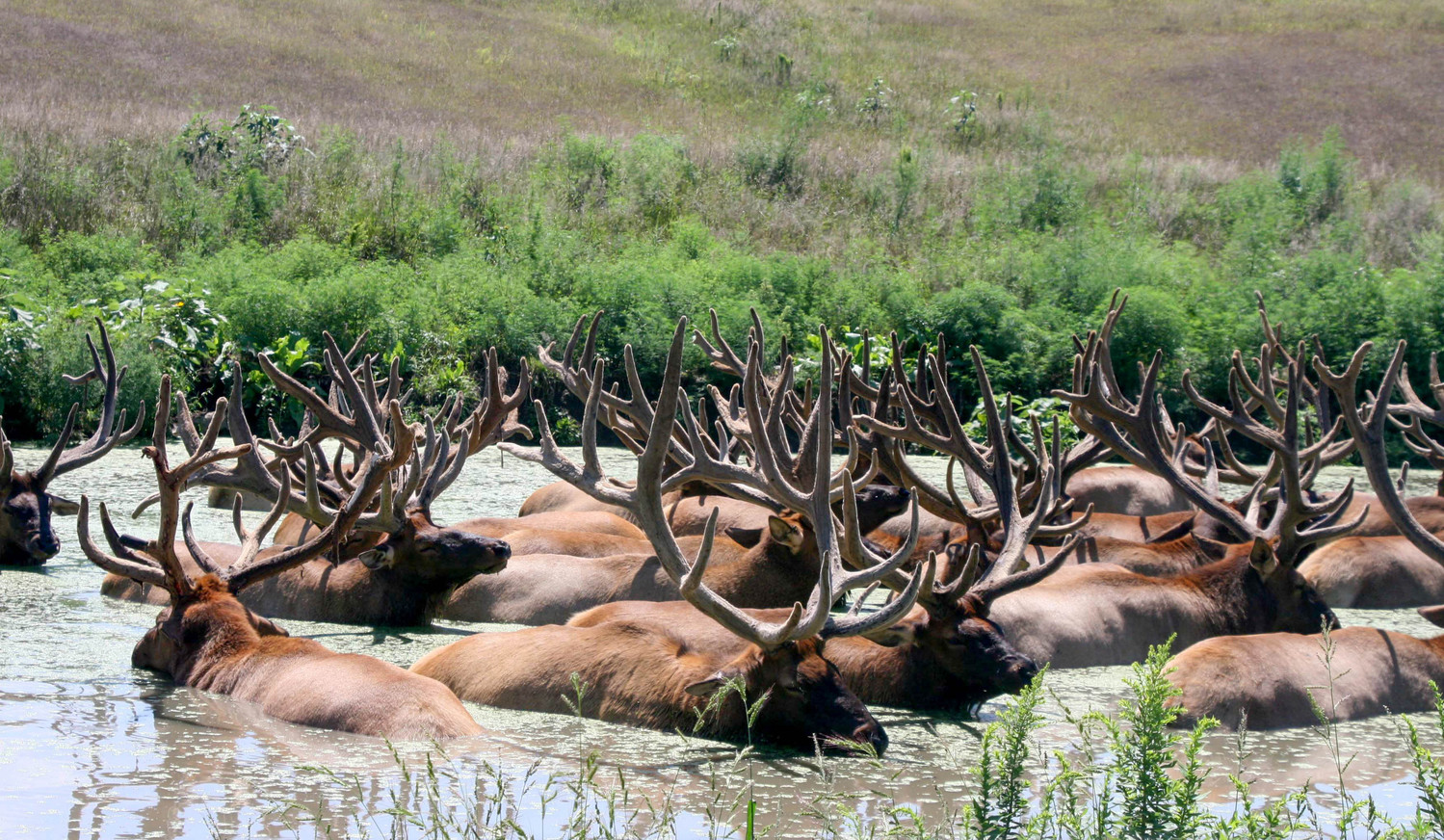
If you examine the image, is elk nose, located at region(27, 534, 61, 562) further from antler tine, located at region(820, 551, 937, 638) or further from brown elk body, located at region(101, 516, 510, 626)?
antler tine, located at region(820, 551, 937, 638)

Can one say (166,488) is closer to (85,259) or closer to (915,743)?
(915,743)

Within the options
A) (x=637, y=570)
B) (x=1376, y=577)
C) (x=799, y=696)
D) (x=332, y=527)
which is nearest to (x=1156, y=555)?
(x=1376, y=577)

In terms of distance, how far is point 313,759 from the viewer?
5059mm

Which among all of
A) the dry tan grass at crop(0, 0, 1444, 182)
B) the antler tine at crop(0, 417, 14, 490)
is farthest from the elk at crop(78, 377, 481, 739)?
the dry tan grass at crop(0, 0, 1444, 182)

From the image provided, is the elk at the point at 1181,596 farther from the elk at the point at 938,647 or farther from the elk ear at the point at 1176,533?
the elk ear at the point at 1176,533

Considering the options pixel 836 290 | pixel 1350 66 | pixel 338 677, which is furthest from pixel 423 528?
pixel 1350 66

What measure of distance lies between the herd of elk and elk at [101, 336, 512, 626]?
18 millimetres

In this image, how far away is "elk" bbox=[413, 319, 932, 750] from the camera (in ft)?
18.0

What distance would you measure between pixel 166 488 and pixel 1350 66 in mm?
45513

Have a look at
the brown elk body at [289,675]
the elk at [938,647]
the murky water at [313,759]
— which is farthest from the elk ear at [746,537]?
the brown elk body at [289,675]

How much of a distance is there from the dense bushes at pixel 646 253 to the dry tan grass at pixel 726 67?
7.75 ft

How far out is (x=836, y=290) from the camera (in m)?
20.3

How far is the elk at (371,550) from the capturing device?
779cm

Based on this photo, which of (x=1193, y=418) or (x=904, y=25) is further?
(x=904, y=25)
